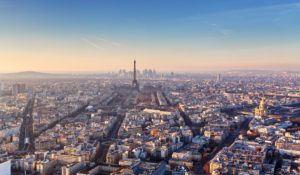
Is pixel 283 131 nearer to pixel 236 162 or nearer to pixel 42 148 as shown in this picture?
pixel 236 162

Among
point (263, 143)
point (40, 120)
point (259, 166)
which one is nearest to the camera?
point (259, 166)

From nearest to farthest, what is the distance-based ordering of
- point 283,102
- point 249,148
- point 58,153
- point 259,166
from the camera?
point 259,166 → point 58,153 → point 249,148 → point 283,102

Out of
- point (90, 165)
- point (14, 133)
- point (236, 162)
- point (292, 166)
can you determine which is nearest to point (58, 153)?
point (90, 165)

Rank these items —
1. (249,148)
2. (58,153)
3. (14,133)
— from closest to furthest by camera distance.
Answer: (58,153)
(249,148)
(14,133)

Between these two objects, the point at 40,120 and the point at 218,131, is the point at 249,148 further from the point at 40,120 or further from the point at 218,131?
the point at 40,120

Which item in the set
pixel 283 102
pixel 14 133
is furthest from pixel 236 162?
pixel 283 102

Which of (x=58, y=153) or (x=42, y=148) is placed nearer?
(x=58, y=153)

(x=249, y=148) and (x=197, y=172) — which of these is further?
(x=249, y=148)

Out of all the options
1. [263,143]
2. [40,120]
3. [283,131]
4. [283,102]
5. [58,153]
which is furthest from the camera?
[283,102]

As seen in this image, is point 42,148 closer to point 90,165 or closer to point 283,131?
point 90,165
